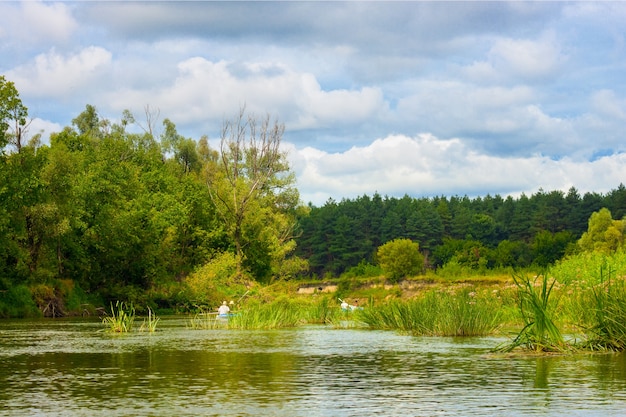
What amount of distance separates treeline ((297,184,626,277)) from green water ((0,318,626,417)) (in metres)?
111

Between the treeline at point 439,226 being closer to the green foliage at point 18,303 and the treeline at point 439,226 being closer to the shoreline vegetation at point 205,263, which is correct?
the shoreline vegetation at point 205,263

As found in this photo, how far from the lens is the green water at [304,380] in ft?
40.7

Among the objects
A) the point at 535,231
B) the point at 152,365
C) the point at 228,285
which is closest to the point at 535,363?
the point at 152,365

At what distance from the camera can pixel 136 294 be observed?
5806 cm

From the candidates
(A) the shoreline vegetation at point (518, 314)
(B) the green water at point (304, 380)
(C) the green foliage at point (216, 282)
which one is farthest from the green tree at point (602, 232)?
(B) the green water at point (304, 380)

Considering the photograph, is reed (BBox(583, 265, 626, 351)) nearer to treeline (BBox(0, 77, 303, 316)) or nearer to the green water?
the green water

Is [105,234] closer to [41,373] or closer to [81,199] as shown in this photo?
[81,199]

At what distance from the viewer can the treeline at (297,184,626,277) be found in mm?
145375

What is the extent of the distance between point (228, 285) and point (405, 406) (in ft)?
173

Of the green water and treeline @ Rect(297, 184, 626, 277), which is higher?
treeline @ Rect(297, 184, 626, 277)

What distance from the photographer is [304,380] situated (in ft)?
52.5

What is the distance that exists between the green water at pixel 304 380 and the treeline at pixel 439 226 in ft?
363

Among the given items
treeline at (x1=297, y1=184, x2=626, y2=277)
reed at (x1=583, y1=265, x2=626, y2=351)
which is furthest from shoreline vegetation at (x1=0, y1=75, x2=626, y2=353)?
treeline at (x1=297, y1=184, x2=626, y2=277)

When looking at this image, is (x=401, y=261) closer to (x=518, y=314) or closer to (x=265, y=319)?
(x=265, y=319)
